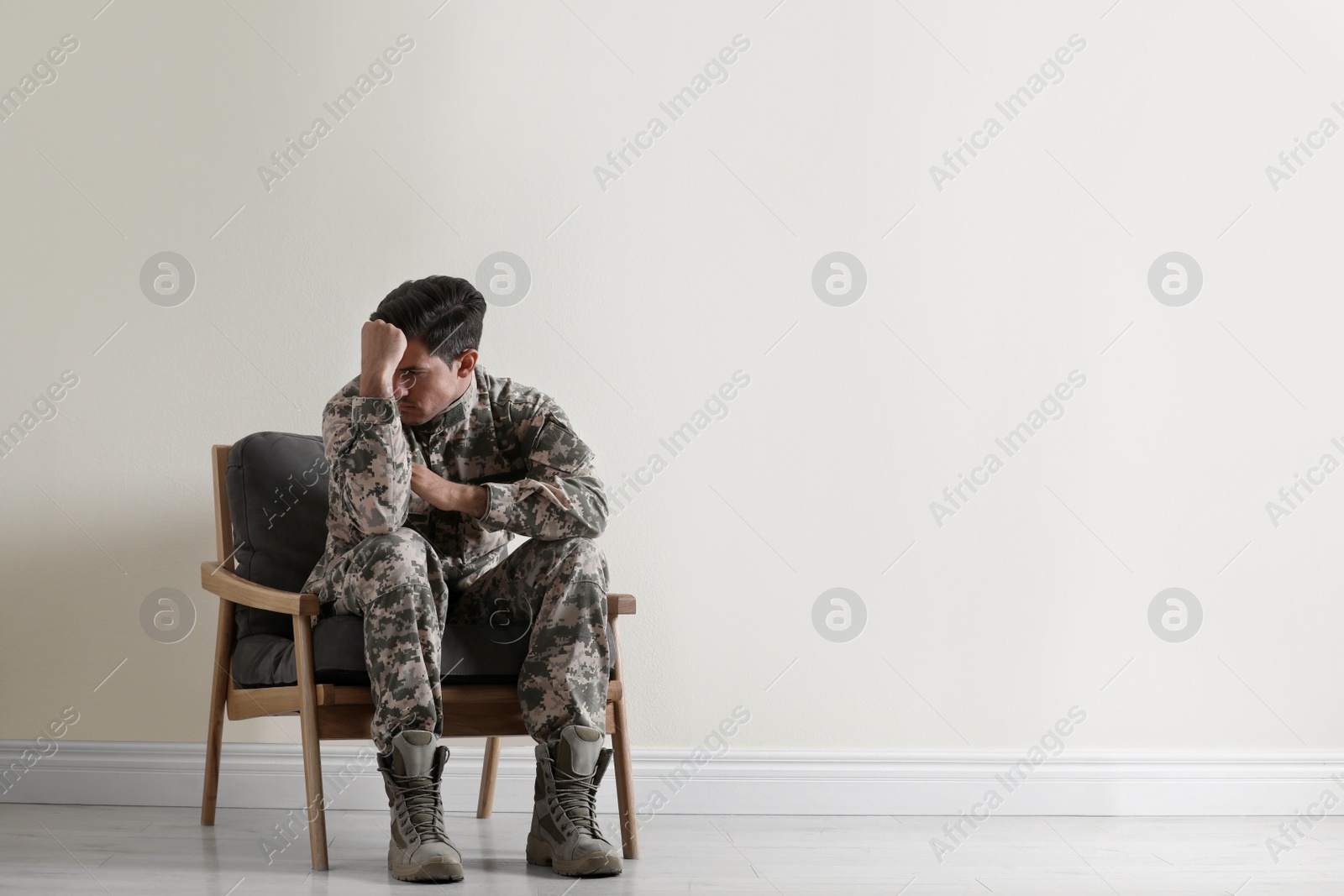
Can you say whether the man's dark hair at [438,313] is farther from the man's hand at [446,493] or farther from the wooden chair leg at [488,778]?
the wooden chair leg at [488,778]

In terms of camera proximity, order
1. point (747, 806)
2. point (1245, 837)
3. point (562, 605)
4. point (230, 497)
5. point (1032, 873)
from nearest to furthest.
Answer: point (562, 605)
point (1032, 873)
point (230, 497)
point (1245, 837)
point (747, 806)

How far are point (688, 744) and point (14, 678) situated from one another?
1.44 meters

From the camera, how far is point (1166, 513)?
7.92 feet

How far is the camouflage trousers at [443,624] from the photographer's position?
1595 mm

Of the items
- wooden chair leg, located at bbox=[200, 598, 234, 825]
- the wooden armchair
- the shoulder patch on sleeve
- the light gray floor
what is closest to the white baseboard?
the light gray floor

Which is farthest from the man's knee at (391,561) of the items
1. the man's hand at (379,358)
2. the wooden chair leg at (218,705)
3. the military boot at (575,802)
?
the wooden chair leg at (218,705)

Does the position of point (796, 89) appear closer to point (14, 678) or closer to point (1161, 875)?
point (1161, 875)

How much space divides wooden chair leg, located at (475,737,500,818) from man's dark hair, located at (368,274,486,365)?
0.85m

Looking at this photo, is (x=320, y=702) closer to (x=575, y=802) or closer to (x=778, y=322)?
(x=575, y=802)

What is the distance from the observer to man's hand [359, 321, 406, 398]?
1.71m

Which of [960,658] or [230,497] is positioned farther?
[960,658]

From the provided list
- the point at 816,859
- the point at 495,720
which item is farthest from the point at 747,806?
the point at 495,720

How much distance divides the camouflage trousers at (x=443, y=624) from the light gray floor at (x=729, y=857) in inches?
10.2

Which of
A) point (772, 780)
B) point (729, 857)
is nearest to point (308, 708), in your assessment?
point (729, 857)
